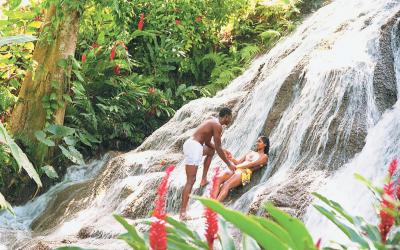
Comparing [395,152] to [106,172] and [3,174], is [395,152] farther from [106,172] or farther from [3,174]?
[3,174]

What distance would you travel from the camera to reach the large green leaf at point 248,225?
1132 millimetres

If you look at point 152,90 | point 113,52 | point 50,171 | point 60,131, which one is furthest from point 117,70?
point 50,171

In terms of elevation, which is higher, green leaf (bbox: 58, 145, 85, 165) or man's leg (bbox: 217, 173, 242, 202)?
man's leg (bbox: 217, 173, 242, 202)

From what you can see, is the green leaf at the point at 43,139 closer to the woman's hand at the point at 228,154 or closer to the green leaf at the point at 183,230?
the woman's hand at the point at 228,154

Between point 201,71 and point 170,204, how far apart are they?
7.31 meters

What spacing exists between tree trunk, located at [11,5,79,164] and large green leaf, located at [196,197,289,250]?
901 centimetres

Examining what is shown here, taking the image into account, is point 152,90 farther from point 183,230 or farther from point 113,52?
point 183,230

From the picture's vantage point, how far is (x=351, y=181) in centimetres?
544

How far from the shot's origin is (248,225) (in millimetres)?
A: 1137

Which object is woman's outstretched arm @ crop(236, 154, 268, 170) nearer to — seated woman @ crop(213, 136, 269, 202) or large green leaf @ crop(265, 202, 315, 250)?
seated woman @ crop(213, 136, 269, 202)

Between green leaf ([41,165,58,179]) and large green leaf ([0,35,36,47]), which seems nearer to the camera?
large green leaf ([0,35,36,47])

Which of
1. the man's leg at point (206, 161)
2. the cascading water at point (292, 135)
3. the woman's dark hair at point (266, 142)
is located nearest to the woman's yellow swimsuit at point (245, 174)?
the cascading water at point (292, 135)

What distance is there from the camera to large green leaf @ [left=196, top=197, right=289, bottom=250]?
1.13m

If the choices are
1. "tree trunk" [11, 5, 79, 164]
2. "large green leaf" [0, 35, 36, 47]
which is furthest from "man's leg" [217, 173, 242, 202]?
"tree trunk" [11, 5, 79, 164]
